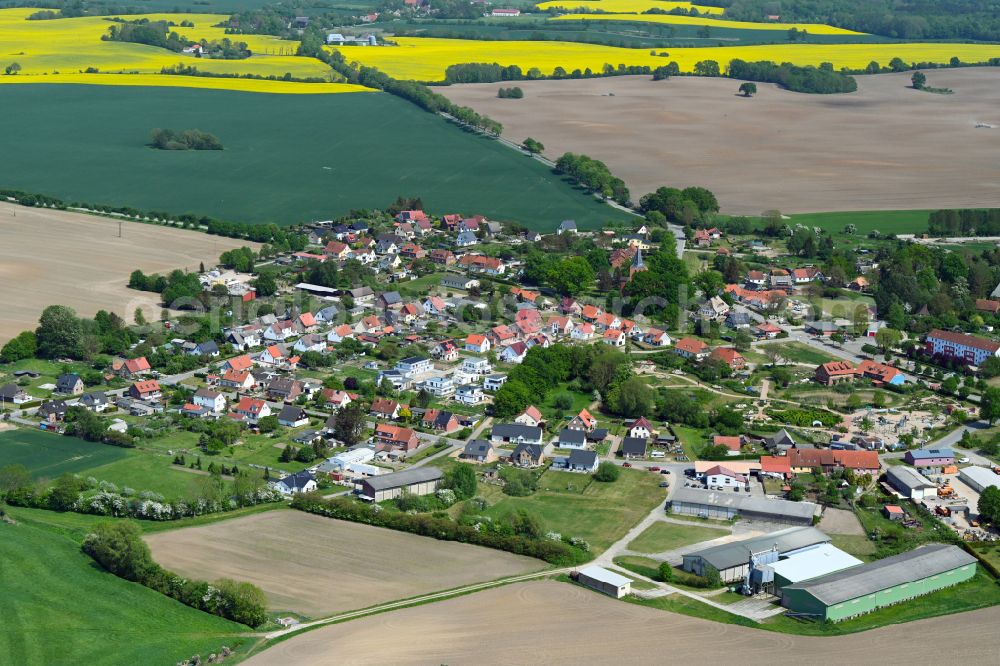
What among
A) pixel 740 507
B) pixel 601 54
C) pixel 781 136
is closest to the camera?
pixel 740 507

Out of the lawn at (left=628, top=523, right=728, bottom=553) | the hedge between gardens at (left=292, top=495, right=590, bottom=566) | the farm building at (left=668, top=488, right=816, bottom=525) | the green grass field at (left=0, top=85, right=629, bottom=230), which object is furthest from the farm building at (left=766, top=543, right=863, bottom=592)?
the green grass field at (left=0, top=85, right=629, bottom=230)

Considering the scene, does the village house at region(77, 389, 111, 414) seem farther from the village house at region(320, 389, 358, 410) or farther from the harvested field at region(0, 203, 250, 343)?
the harvested field at region(0, 203, 250, 343)

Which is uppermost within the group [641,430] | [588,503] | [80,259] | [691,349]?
[80,259]

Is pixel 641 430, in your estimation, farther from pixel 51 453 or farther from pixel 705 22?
pixel 705 22

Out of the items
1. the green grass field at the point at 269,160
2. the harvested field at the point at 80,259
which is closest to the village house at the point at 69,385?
the harvested field at the point at 80,259

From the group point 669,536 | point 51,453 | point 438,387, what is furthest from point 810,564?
point 51,453

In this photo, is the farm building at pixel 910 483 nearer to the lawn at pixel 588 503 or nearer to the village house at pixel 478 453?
the lawn at pixel 588 503
